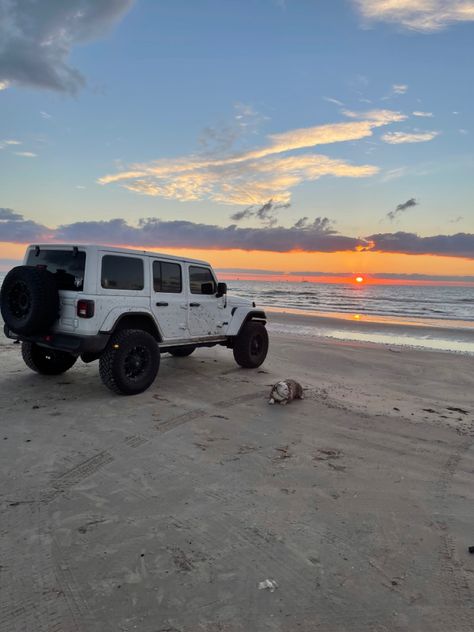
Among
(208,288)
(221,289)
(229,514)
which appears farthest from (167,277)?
(229,514)

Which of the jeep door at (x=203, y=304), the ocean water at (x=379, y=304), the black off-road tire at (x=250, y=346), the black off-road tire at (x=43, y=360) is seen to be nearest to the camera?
the black off-road tire at (x=43, y=360)

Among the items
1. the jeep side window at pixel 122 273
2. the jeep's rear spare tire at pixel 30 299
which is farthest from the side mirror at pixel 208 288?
the jeep's rear spare tire at pixel 30 299

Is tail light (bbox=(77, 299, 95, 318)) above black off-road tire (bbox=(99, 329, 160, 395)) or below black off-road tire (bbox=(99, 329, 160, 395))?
above

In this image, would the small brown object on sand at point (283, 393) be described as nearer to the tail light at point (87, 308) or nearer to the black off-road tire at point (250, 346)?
the black off-road tire at point (250, 346)

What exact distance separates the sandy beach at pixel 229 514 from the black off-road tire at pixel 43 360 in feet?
2.48

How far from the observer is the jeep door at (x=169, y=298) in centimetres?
711

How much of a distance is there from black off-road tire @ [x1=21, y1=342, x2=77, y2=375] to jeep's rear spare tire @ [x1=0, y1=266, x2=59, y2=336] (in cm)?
101

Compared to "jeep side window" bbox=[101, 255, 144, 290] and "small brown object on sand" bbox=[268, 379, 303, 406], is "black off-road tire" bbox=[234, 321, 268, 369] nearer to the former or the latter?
"small brown object on sand" bbox=[268, 379, 303, 406]

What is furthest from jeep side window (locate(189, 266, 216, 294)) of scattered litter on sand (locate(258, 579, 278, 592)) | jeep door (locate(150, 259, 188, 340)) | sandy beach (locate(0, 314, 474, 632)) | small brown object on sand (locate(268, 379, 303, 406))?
scattered litter on sand (locate(258, 579, 278, 592))

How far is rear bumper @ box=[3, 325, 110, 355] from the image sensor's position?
19.9 feet

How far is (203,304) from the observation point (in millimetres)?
8094

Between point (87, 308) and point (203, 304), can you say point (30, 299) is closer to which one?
point (87, 308)

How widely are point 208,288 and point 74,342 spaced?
9.52ft

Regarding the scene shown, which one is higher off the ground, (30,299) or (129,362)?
(30,299)
